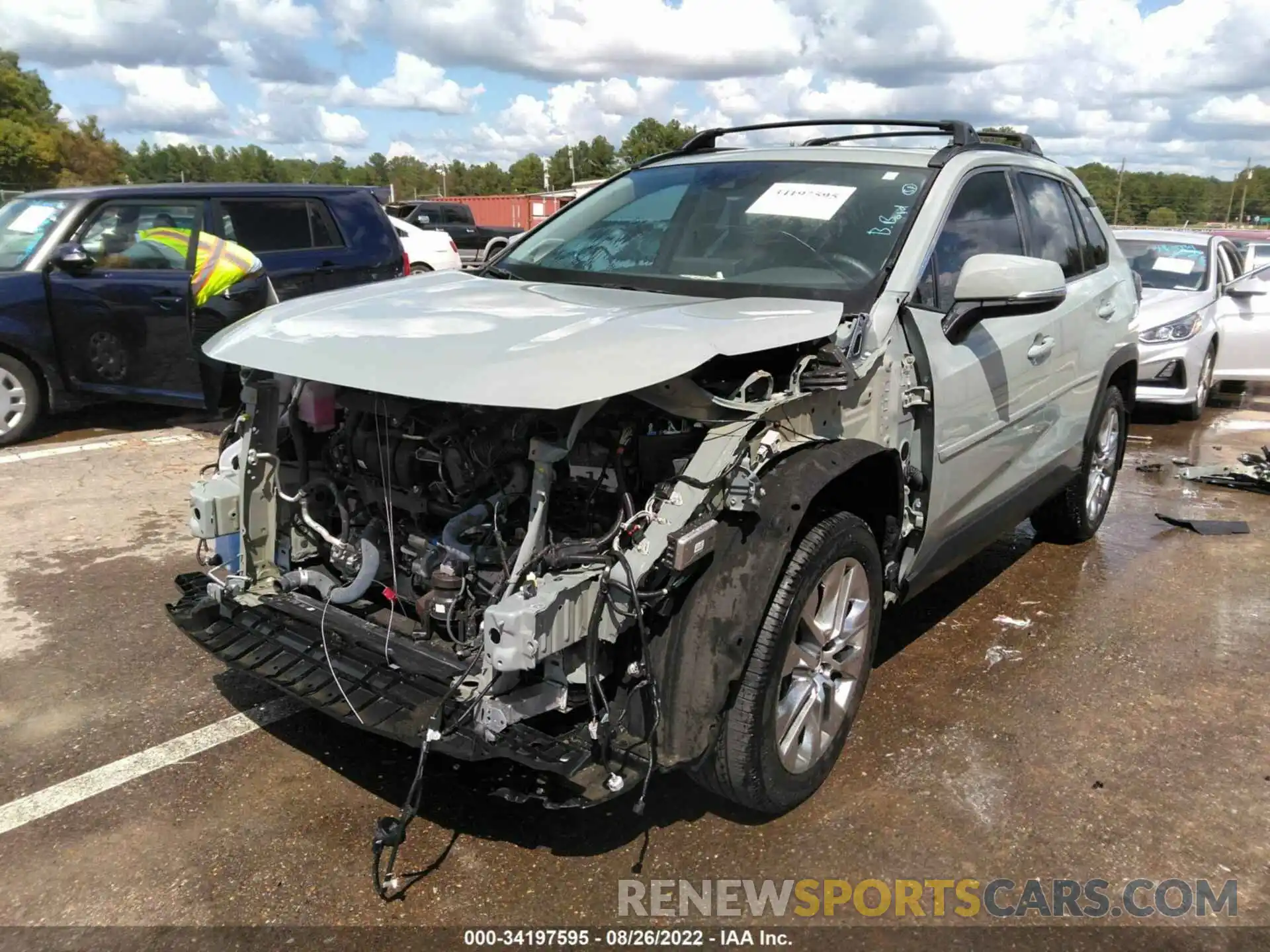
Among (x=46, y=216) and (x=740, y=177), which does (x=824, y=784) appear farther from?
(x=46, y=216)

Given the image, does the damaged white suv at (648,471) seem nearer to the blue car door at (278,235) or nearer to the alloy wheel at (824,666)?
the alloy wheel at (824,666)

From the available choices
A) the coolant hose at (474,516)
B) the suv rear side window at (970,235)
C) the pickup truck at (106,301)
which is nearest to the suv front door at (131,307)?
the pickup truck at (106,301)

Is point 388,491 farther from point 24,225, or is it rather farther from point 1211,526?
point 24,225

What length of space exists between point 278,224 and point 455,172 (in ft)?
361

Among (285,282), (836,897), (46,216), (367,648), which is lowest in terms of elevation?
(836,897)

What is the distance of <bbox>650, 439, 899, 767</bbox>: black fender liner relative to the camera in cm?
238

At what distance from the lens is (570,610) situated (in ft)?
7.49

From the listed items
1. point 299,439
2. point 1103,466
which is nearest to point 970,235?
Answer: point 1103,466

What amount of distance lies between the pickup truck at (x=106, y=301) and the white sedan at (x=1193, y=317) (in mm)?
7325

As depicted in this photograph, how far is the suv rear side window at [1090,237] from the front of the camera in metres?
4.79

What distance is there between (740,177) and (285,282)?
4.69 m

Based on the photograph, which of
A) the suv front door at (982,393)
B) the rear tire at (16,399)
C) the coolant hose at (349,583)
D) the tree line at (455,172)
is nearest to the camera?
the coolant hose at (349,583)

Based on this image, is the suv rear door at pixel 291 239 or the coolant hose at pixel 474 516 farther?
the suv rear door at pixel 291 239

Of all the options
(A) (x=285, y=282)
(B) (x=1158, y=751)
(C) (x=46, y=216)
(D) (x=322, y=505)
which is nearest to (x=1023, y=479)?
(B) (x=1158, y=751)
